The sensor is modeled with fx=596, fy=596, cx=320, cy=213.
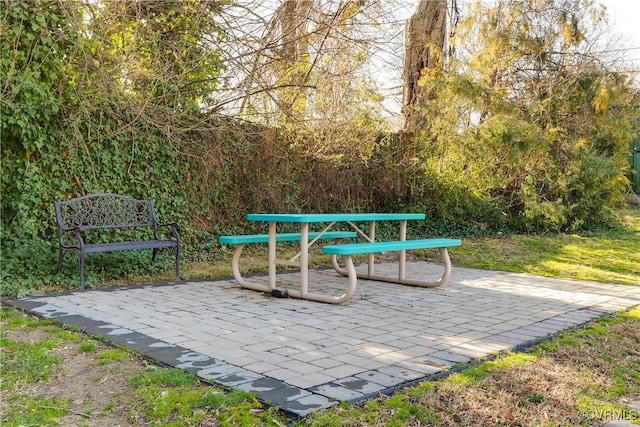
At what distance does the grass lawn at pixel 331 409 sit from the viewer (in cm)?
287

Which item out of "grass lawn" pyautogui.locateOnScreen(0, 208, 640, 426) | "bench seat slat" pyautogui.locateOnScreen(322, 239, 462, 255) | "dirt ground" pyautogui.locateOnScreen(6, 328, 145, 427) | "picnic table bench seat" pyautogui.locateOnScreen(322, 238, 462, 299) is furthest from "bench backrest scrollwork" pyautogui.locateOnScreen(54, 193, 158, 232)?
"dirt ground" pyautogui.locateOnScreen(6, 328, 145, 427)

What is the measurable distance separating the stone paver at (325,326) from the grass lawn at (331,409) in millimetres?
152

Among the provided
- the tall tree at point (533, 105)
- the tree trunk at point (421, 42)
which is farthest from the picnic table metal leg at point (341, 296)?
the tree trunk at point (421, 42)

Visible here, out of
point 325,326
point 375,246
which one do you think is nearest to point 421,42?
point 375,246

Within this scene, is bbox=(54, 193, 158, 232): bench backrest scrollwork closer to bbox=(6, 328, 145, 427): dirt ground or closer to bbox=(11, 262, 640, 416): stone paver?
bbox=(11, 262, 640, 416): stone paver

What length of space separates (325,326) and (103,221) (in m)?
3.87

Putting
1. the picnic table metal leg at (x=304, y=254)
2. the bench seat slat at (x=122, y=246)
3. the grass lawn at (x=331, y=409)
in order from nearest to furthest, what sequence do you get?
the grass lawn at (x=331, y=409) → the picnic table metal leg at (x=304, y=254) → the bench seat slat at (x=122, y=246)

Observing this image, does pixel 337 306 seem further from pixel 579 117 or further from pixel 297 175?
pixel 579 117

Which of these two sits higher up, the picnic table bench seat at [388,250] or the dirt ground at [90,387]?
the picnic table bench seat at [388,250]

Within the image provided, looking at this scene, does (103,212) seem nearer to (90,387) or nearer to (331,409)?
(90,387)

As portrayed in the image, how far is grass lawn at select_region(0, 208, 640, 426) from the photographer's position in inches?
113

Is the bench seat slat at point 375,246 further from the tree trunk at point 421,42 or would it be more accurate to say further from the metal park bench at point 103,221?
the tree trunk at point 421,42

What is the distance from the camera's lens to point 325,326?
4.84 m

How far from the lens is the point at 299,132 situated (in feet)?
33.1
